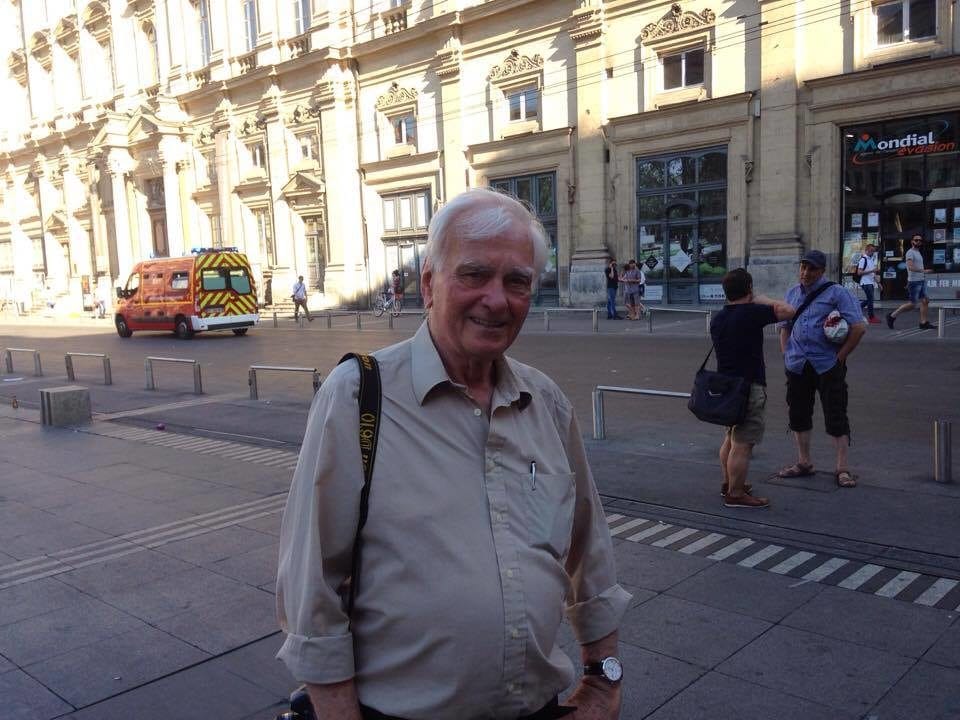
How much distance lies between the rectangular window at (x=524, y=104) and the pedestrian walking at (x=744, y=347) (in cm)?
2314

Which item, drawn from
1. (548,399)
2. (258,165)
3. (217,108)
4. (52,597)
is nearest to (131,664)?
(52,597)

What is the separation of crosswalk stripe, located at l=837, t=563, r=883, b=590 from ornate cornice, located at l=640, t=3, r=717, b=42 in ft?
70.5

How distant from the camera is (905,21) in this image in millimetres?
20141

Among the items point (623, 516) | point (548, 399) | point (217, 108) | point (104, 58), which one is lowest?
point (623, 516)

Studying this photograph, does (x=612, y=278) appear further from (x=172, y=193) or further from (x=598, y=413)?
(x=172, y=193)

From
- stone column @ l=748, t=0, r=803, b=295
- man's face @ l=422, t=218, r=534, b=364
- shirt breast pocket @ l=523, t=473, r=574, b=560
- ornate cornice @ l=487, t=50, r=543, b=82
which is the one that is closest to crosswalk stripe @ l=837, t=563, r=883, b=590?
shirt breast pocket @ l=523, t=473, r=574, b=560

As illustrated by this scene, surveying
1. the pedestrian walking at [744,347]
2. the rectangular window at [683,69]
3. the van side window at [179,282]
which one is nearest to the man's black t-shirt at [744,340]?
the pedestrian walking at [744,347]

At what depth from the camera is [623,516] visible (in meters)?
6.04

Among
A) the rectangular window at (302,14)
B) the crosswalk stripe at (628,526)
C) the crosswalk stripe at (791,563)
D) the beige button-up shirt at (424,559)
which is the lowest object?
→ the crosswalk stripe at (628,526)

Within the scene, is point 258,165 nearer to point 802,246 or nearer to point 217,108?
point 217,108

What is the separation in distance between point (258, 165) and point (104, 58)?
54.4 feet

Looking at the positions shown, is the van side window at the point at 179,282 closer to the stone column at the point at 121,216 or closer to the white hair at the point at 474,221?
the stone column at the point at 121,216

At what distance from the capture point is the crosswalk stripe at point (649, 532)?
18.1 ft

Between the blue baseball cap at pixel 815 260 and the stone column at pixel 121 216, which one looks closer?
the blue baseball cap at pixel 815 260
